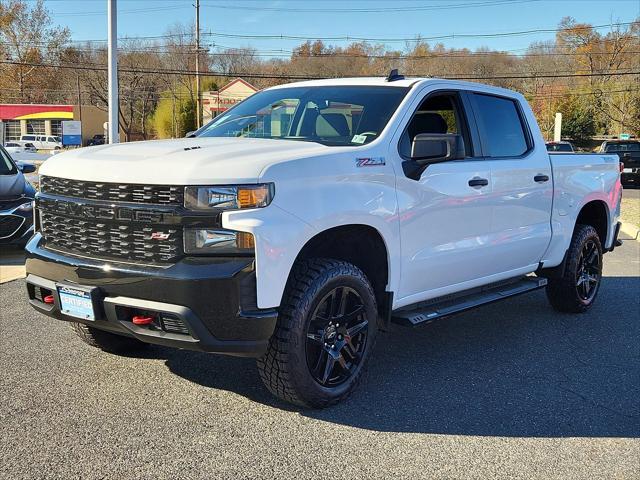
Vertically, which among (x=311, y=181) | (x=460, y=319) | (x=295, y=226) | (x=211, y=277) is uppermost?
(x=311, y=181)

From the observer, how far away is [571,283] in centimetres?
628

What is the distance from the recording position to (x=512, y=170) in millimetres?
5270

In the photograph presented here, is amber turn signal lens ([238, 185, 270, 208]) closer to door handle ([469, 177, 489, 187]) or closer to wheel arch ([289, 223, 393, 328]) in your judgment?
wheel arch ([289, 223, 393, 328])

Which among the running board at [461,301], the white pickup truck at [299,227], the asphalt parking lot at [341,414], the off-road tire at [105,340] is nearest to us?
the asphalt parking lot at [341,414]

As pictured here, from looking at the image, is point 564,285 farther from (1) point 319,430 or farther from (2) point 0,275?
(2) point 0,275

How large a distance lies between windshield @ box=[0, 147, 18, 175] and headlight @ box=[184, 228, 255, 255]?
7.20 meters

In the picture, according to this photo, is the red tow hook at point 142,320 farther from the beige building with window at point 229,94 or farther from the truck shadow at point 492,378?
the beige building with window at point 229,94

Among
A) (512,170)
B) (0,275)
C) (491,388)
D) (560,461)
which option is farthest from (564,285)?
(0,275)

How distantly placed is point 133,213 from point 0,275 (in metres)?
5.11

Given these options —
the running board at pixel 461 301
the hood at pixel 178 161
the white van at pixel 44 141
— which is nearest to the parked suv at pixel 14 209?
the hood at pixel 178 161

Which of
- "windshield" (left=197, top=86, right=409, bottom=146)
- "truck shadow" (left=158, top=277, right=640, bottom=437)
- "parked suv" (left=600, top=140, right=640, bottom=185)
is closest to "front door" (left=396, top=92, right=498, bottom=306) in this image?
"windshield" (left=197, top=86, right=409, bottom=146)

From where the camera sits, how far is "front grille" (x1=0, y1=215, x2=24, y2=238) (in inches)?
348

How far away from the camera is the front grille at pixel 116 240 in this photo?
3.43 meters

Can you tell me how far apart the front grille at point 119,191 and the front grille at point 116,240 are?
0.14 meters
